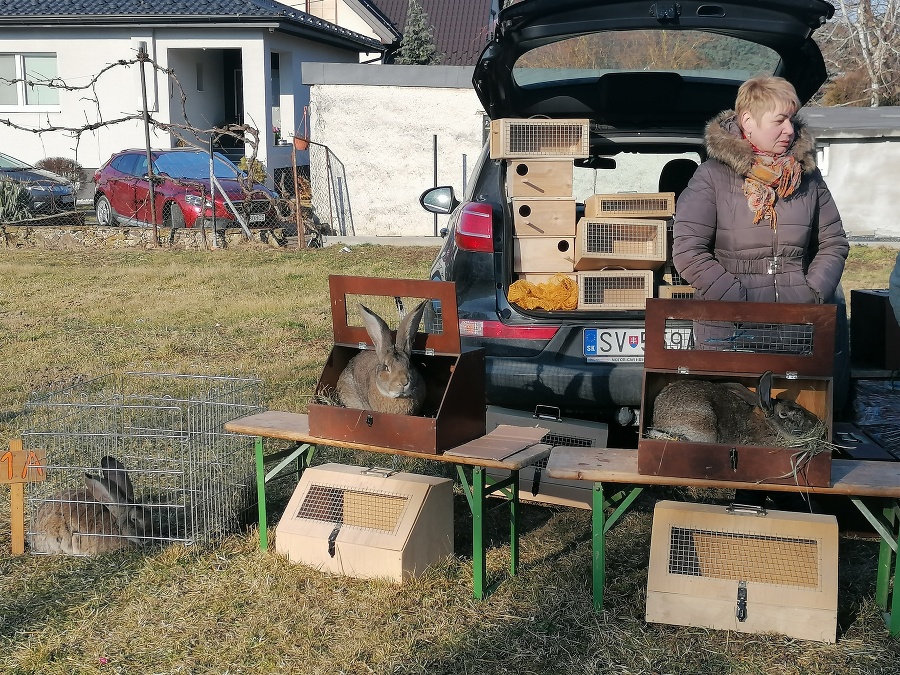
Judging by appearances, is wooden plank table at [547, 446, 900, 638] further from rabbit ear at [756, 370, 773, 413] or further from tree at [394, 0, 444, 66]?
tree at [394, 0, 444, 66]

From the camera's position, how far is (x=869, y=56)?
30.0 m

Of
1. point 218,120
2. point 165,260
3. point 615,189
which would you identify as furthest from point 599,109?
point 218,120

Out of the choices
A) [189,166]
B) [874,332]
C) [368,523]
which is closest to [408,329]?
[368,523]

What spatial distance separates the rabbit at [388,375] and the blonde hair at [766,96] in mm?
1543

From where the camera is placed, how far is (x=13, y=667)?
3279 mm

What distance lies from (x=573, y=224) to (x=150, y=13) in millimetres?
18520

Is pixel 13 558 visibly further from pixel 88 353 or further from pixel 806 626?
pixel 88 353

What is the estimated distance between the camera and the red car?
15242mm

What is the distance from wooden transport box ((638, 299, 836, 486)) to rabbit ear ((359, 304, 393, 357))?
42.5 inches

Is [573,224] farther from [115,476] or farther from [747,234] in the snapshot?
[115,476]

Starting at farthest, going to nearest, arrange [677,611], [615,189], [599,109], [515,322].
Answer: [615,189]
[599,109]
[515,322]
[677,611]

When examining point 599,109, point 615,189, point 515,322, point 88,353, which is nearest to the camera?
point 515,322

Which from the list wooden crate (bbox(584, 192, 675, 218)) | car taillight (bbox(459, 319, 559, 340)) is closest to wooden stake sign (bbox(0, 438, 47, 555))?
car taillight (bbox(459, 319, 559, 340))

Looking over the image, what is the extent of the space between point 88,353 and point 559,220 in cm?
435
